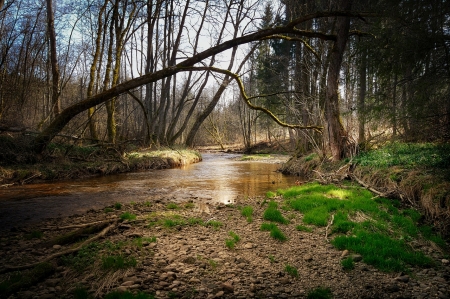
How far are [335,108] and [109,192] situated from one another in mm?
9097

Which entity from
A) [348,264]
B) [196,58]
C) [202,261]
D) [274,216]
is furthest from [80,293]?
[196,58]

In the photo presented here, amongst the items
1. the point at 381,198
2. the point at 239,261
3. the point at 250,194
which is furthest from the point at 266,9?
the point at 239,261

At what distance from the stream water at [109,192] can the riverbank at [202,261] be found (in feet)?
3.92

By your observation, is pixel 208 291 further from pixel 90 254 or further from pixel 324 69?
pixel 324 69

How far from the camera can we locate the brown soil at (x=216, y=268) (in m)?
3.08

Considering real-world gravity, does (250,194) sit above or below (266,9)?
below

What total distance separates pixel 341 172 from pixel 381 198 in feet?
10.3

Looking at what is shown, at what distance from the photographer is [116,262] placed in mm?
3506

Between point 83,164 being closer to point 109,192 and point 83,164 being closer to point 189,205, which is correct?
point 109,192

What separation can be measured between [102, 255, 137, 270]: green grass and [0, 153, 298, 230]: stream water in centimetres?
320

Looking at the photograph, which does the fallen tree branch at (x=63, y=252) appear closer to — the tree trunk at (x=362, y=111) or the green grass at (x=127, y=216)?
Answer: the green grass at (x=127, y=216)

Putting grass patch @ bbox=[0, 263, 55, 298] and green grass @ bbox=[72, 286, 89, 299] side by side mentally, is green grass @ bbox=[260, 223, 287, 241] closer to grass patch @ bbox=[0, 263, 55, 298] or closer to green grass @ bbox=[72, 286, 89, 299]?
green grass @ bbox=[72, 286, 89, 299]

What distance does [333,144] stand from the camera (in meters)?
11.0

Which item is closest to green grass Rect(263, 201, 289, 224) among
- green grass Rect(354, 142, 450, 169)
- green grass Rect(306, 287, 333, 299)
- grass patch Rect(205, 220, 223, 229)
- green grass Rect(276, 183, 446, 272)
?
green grass Rect(276, 183, 446, 272)
